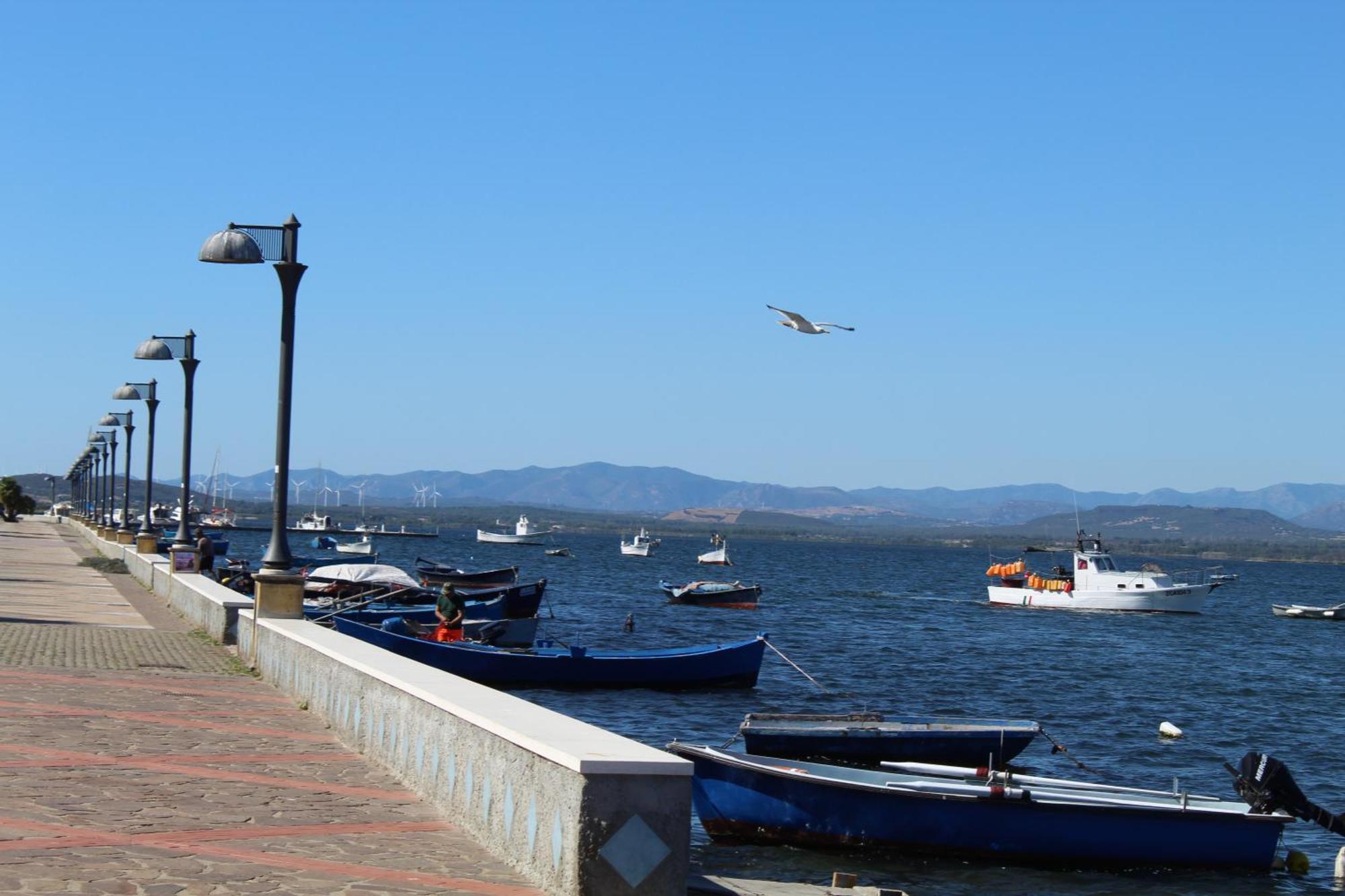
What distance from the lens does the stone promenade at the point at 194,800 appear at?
800 centimetres

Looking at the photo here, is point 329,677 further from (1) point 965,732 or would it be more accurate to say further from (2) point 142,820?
(1) point 965,732

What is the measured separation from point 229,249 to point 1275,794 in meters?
14.2

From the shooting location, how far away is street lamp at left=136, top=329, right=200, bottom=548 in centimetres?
2975

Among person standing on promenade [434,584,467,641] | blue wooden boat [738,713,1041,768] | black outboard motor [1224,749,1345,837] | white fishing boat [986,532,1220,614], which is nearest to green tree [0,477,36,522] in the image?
white fishing boat [986,532,1220,614]

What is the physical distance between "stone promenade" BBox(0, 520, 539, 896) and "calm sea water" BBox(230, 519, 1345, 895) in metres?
5.74

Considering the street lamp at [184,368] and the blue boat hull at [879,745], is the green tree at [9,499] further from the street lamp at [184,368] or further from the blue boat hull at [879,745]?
the blue boat hull at [879,745]

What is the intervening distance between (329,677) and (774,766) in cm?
694

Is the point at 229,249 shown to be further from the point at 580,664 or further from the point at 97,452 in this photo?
the point at 97,452

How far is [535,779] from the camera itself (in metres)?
7.97

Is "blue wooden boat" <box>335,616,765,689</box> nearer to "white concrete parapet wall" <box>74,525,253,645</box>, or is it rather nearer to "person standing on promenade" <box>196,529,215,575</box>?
"white concrete parapet wall" <box>74,525,253,645</box>

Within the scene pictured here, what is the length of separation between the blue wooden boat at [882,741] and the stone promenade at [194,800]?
8164 millimetres

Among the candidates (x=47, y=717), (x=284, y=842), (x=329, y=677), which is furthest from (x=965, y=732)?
(x=284, y=842)

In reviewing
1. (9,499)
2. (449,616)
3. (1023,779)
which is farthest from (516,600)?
(9,499)

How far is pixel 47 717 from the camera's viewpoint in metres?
13.1
